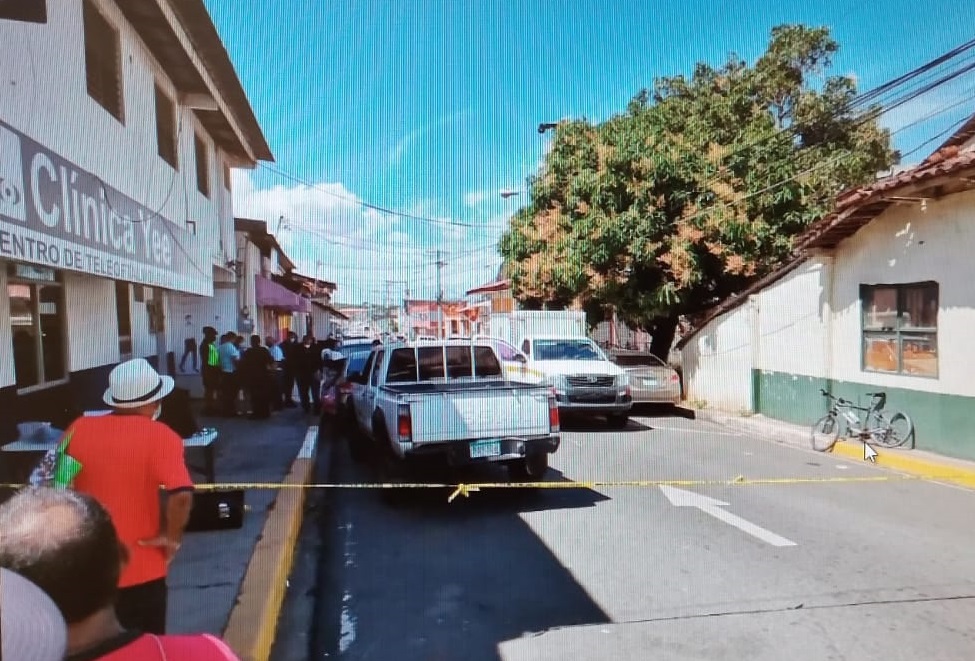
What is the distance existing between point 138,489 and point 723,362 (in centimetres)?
1428

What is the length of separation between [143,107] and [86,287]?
3.08 meters

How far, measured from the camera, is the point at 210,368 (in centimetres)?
1308

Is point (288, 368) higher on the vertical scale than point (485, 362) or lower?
lower

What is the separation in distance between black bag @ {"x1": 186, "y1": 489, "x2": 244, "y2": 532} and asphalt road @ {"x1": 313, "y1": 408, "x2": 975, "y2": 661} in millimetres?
864

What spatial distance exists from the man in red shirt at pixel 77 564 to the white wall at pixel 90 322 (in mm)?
7991

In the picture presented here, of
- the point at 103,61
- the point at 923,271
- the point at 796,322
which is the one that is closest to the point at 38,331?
the point at 103,61

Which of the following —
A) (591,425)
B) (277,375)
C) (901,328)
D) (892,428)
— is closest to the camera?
(892,428)

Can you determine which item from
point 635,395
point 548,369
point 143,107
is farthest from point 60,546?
point 635,395

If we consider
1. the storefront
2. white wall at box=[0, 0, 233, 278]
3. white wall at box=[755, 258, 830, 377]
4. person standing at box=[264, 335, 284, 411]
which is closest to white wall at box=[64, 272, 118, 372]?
the storefront

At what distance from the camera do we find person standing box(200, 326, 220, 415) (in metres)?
12.9

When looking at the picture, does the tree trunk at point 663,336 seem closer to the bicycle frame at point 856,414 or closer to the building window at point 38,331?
the bicycle frame at point 856,414

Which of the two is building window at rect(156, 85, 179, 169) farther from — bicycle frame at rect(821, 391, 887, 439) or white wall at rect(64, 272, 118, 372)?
bicycle frame at rect(821, 391, 887, 439)

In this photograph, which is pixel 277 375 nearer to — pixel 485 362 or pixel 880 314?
pixel 485 362

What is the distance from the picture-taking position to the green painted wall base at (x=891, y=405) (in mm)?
9312
